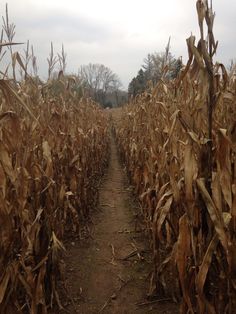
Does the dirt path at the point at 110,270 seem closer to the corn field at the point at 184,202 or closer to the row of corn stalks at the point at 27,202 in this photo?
the corn field at the point at 184,202

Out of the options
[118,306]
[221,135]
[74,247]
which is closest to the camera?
[221,135]

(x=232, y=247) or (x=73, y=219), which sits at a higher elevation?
(x=232, y=247)

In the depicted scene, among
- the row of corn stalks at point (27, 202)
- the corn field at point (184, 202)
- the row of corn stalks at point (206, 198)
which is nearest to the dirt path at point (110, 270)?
the corn field at point (184, 202)

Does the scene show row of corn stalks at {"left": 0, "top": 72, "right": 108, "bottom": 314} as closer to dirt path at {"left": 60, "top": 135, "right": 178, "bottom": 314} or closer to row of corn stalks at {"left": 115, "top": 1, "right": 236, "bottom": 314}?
dirt path at {"left": 60, "top": 135, "right": 178, "bottom": 314}

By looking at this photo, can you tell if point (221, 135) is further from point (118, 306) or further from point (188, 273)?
point (118, 306)

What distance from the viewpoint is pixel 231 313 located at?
78.4 inches

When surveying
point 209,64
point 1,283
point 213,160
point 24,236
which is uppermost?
point 209,64

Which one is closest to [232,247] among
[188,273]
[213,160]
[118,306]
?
[188,273]

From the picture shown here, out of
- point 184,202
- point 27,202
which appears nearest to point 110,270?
point 27,202

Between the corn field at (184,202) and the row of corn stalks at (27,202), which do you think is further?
the row of corn stalks at (27,202)

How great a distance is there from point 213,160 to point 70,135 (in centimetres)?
243

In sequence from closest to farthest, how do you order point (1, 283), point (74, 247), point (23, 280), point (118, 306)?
point (1, 283)
point (23, 280)
point (118, 306)
point (74, 247)

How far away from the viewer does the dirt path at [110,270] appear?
2971mm

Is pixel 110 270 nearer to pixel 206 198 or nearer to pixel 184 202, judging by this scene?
pixel 184 202
